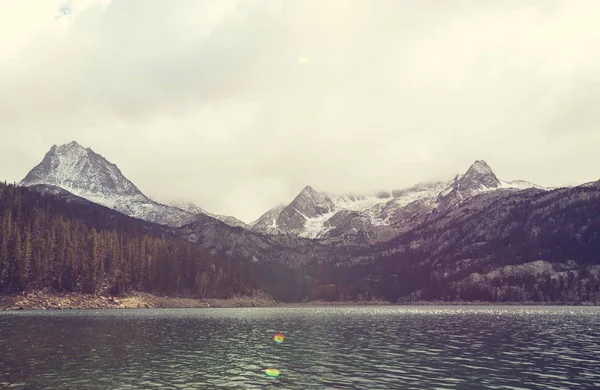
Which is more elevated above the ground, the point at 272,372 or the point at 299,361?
the point at 272,372

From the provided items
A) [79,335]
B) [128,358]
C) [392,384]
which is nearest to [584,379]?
[392,384]

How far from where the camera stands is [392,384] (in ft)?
135

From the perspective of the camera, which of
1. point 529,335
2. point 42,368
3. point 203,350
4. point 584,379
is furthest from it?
point 529,335

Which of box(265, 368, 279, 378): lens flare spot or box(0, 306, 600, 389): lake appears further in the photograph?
box(265, 368, 279, 378): lens flare spot

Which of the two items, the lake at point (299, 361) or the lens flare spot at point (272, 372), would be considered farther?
the lens flare spot at point (272, 372)

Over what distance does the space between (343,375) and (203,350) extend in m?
27.1

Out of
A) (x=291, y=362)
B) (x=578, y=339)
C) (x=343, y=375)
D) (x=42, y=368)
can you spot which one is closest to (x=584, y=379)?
(x=343, y=375)

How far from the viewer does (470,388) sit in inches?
1553

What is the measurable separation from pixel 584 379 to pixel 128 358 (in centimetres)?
4977

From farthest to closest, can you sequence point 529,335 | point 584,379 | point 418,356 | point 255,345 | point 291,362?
1. point 529,335
2. point 255,345
3. point 418,356
4. point 291,362
5. point 584,379

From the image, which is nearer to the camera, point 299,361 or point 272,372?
point 272,372

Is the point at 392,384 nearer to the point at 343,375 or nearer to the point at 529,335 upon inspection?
the point at 343,375

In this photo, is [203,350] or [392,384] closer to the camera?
[392,384]

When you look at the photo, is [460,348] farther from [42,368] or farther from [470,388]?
[42,368]
